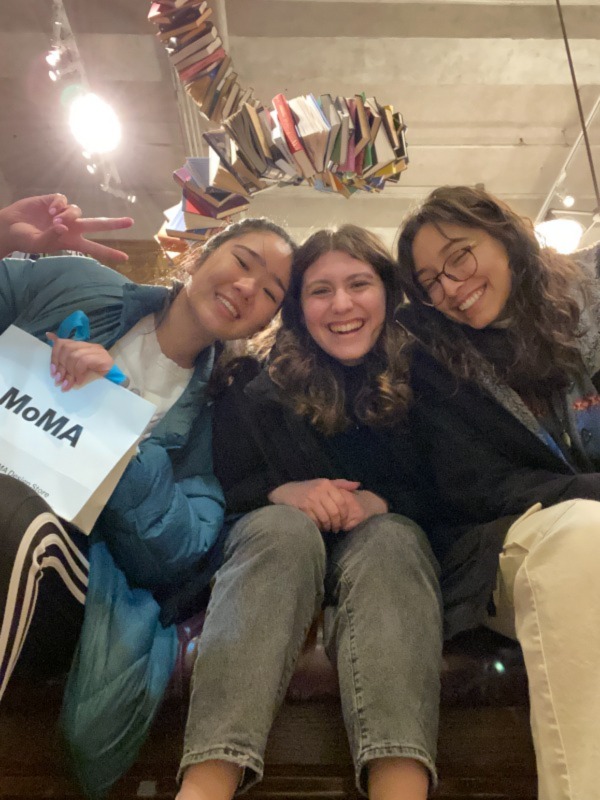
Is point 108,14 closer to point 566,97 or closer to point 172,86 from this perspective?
point 172,86

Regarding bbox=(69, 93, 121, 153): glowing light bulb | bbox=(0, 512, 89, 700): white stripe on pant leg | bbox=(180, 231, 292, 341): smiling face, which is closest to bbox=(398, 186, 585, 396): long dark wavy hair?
bbox=(180, 231, 292, 341): smiling face

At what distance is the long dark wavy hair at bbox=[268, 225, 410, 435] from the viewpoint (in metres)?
1.04

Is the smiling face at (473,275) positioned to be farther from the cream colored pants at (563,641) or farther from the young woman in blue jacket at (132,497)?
the cream colored pants at (563,641)

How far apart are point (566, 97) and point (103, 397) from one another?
8.97 feet

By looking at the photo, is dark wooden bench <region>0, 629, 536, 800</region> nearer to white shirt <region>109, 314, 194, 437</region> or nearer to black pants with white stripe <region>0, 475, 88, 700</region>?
black pants with white stripe <region>0, 475, 88, 700</region>

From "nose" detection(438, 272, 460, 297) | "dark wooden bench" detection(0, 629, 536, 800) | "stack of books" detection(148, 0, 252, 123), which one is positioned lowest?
"dark wooden bench" detection(0, 629, 536, 800)

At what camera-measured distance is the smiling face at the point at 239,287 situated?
108 cm

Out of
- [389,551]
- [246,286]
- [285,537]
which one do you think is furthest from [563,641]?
[246,286]

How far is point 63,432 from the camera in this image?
2.56ft

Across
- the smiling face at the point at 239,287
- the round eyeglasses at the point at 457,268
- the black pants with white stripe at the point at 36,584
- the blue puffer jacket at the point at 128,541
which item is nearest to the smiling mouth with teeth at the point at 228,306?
the smiling face at the point at 239,287

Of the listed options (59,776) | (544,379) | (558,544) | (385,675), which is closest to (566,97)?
(544,379)

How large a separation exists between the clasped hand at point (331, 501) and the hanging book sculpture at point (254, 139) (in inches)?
30.9

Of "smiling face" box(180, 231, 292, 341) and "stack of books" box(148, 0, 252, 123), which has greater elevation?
"stack of books" box(148, 0, 252, 123)

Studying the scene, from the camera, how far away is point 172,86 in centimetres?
247
